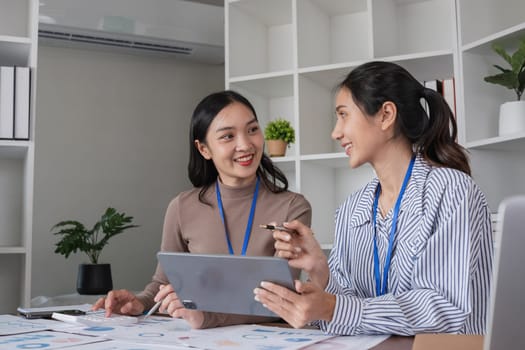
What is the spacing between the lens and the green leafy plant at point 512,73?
2416mm

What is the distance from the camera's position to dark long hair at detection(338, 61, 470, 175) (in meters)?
1.60

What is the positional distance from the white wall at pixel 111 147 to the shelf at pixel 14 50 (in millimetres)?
597

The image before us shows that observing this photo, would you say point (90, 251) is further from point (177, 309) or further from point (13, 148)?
point (177, 309)

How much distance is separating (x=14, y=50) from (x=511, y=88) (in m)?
2.19

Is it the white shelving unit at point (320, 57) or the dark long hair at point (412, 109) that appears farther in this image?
the white shelving unit at point (320, 57)

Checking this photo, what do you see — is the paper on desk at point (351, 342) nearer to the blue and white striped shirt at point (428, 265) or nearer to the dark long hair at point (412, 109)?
the blue and white striped shirt at point (428, 265)

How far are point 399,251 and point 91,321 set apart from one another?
767 millimetres

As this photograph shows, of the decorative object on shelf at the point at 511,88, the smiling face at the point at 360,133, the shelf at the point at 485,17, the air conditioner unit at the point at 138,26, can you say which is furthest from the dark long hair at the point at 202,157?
the air conditioner unit at the point at 138,26

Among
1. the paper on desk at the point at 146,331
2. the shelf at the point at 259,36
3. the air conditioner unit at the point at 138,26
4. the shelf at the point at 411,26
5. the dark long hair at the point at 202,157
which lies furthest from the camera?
the air conditioner unit at the point at 138,26

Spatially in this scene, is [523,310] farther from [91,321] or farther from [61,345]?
[91,321]

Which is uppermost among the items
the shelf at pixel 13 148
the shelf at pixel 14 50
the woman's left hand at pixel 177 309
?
the shelf at pixel 14 50

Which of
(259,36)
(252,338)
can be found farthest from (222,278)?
(259,36)

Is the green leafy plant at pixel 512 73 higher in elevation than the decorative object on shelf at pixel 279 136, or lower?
higher

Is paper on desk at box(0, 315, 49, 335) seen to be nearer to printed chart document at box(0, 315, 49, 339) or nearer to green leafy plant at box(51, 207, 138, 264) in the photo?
printed chart document at box(0, 315, 49, 339)
